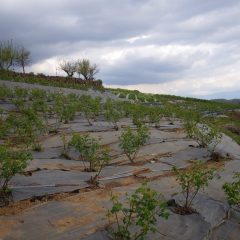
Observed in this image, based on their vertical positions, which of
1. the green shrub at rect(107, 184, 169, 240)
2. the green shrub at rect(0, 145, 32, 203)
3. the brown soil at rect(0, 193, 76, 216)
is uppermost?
the green shrub at rect(0, 145, 32, 203)

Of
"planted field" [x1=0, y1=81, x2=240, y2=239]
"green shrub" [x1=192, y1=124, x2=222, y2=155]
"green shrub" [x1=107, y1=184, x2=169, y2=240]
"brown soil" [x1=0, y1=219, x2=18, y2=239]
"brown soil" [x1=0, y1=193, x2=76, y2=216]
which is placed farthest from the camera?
"green shrub" [x1=192, y1=124, x2=222, y2=155]

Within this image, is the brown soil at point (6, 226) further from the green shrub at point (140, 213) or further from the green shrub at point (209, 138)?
the green shrub at point (209, 138)

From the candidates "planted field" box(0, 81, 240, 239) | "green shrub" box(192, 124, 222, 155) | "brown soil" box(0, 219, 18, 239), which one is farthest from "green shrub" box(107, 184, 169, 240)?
"green shrub" box(192, 124, 222, 155)

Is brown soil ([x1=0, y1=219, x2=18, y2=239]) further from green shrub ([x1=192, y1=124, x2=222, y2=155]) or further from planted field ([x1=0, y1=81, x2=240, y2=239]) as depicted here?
green shrub ([x1=192, y1=124, x2=222, y2=155])

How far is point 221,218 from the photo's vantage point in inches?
193

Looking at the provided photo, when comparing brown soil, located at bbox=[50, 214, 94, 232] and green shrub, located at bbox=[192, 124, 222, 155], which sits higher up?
green shrub, located at bbox=[192, 124, 222, 155]

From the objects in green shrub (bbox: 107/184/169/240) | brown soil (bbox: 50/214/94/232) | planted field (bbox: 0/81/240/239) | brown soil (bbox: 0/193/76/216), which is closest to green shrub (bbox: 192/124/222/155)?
planted field (bbox: 0/81/240/239)

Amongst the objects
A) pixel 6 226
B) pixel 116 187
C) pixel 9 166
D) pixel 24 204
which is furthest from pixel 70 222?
pixel 116 187

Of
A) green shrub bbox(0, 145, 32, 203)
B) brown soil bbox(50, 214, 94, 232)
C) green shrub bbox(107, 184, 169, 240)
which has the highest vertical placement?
green shrub bbox(0, 145, 32, 203)

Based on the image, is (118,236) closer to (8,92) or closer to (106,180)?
(106,180)

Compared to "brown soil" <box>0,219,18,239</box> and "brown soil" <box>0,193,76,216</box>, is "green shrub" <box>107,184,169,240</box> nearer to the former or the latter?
"brown soil" <box>0,219,18,239</box>

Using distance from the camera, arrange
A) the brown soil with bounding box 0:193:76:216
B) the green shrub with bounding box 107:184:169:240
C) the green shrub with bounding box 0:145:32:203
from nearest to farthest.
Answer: the green shrub with bounding box 107:184:169:240, the brown soil with bounding box 0:193:76:216, the green shrub with bounding box 0:145:32:203

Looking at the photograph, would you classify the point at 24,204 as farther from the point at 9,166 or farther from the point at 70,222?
the point at 70,222

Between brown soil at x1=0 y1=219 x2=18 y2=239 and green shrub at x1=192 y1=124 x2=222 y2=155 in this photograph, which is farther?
green shrub at x1=192 y1=124 x2=222 y2=155
